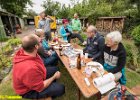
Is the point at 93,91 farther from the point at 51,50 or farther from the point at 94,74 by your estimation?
the point at 51,50

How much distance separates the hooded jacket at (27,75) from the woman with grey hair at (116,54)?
1282mm

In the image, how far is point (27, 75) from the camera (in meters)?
1.69

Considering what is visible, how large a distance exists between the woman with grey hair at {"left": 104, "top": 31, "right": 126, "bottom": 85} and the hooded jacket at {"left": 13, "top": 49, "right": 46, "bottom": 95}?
4.20ft

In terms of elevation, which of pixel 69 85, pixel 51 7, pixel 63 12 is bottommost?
pixel 69 85

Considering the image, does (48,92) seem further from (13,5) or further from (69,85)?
(13,5)

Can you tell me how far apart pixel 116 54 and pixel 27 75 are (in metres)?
1.53

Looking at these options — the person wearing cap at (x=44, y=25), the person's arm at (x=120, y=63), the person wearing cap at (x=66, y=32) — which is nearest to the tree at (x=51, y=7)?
the person wearing cap at (x=44, y=25)

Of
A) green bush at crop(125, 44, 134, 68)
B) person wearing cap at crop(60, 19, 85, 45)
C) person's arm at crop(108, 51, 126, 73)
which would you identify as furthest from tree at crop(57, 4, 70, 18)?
person's arm at crop(108, 51, 126, 73)

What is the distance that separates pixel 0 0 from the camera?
21.8 metres

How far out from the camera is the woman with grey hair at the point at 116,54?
237cm

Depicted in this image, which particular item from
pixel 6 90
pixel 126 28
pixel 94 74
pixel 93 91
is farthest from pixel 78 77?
pixel 126 28

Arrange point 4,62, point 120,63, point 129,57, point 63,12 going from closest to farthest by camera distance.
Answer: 1. point 120,63
2. point 129,57
3. point 4,62
4. point 63,12

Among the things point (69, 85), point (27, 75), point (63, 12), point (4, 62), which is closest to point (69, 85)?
point (69, 85)

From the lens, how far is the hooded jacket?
1.71 metres
